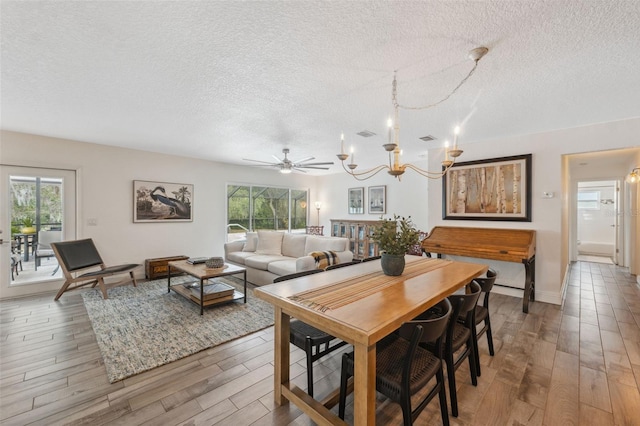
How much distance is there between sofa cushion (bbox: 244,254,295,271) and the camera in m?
4.46

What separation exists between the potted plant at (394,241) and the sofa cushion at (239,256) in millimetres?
3304

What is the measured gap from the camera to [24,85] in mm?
2469

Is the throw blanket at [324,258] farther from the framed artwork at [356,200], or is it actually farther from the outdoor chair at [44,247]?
the outdoor chair at [44,247]

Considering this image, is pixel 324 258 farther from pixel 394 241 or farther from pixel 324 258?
pixel 394 241

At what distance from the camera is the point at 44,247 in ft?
14.1

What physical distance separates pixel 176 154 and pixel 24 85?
3.01 metres

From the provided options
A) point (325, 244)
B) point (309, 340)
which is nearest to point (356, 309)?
point (309, 340)

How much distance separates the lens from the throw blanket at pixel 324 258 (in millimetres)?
3954

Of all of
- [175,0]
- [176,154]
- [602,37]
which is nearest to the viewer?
[175,0]

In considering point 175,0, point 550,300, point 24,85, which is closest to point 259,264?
point 24,85

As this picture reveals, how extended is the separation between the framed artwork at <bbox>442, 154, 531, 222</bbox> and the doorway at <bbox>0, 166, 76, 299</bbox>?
633 cm

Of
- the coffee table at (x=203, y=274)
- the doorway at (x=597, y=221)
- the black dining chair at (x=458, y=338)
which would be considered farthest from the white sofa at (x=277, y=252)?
the doorway at (x=597, y=221)

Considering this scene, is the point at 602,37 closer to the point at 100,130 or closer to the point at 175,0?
the point at 175,0

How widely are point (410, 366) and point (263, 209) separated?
6206 mm
